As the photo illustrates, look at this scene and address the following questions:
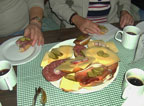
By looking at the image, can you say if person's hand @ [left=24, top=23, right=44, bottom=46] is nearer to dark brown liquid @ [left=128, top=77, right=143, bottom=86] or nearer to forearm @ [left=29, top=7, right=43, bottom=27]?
forearm @ [left=29, top=7, right=43, bottom=27]

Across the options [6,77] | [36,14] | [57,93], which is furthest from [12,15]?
[57,93]

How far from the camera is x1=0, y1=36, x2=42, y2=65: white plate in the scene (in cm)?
100

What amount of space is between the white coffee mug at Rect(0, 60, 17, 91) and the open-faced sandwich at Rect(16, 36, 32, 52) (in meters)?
0.22

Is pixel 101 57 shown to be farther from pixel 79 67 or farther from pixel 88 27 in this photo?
pixel 88 27

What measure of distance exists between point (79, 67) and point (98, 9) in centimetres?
90

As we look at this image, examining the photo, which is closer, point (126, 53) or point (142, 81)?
point (142, 81)

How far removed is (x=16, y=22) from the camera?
1448mm

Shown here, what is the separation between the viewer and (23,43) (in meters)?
1.06

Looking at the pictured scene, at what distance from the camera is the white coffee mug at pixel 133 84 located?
0.71 meters

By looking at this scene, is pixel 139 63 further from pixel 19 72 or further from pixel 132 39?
pixel 19 72

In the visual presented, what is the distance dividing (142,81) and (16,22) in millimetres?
1166

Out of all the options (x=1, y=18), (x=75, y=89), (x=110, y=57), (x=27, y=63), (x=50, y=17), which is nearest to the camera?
(x=75, y=89)

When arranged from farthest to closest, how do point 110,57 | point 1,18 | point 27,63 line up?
1. point 1,18
2. point 27,63
3. point 110,57

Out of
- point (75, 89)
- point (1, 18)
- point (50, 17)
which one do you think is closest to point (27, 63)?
point (75, 89)
